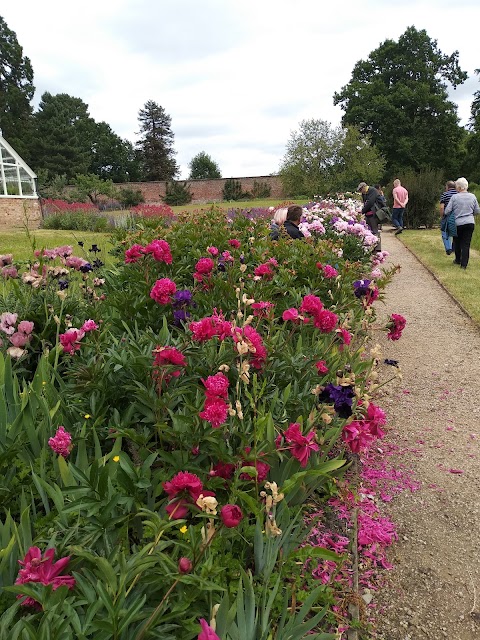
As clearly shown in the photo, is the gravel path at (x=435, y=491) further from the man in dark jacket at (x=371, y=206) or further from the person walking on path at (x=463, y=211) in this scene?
the man in dark jacket at (x=371, y=206)

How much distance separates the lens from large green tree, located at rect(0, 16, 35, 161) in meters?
43.6

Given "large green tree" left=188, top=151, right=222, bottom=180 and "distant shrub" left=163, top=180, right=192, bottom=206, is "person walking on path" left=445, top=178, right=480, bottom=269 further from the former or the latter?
"large green tree" left=188, top=151, right=222, bottom=180

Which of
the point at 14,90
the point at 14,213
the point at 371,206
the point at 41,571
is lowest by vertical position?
the point at 41,571

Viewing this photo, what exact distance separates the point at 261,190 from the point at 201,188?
621 centimetres

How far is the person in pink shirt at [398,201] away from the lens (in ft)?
48.6

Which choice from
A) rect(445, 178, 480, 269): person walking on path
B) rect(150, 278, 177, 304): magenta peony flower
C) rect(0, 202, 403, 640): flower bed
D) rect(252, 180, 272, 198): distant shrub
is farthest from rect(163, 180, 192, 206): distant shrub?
rect(150, 278, 177, 304): magenta peony flower

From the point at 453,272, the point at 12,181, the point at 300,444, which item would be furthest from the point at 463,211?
the point at 12,181

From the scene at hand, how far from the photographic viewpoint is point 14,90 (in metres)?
A: 44.5

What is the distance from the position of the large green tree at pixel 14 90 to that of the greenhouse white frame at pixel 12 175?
96.0 ft

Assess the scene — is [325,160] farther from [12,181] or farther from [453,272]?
[453,272]

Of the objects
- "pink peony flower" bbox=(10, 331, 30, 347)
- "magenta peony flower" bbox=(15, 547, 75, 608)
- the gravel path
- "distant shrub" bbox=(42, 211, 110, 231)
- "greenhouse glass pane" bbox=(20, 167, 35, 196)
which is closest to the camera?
"magenta peony flower" bbox=(15, 547, 75, 608)

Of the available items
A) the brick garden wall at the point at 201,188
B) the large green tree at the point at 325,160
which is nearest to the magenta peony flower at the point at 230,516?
the large green tree at the point at 325,160

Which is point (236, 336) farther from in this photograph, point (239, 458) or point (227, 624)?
point (227, 624)

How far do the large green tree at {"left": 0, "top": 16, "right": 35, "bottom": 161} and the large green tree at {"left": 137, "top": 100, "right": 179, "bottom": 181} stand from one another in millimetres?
17872
